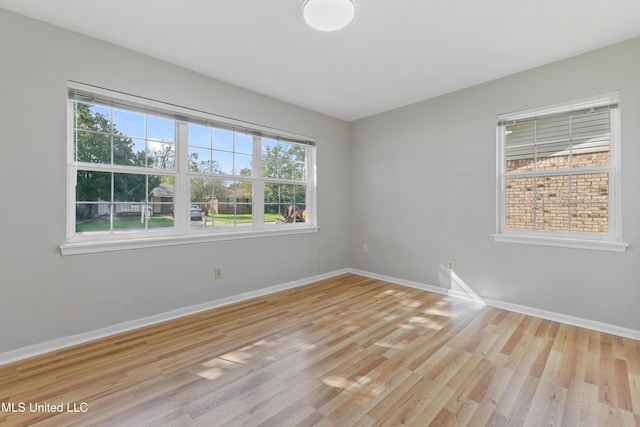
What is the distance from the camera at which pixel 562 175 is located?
9.51 ft

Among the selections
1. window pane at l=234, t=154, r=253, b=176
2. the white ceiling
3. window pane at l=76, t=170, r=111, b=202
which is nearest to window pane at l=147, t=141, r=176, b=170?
window pane at l=76, t=170, r=111, b=202

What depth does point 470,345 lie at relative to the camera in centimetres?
233

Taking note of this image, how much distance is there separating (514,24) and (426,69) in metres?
0.84

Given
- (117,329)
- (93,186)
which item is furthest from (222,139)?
(117,329)

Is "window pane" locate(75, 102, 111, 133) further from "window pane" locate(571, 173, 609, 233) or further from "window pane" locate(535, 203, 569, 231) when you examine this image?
"window pane" locate(571, 173, 609, 233)

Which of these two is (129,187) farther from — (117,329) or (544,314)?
(544,314)

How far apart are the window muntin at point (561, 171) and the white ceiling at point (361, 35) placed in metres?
0.61

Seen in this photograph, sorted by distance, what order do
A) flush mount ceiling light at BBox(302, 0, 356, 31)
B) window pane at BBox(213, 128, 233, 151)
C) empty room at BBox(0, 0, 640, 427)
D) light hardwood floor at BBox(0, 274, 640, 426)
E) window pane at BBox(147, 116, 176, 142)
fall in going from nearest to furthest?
light hardwood floor at BBox(0, 274, 640, 426) < empty room at BBox(0, 0, 640, 427) < flush mount ceiling light at BBox(302, 0, 356, 31) < window pane at BBox(147, 116, 176, 142) < window pane at BBox(213, 128, 233, 151)

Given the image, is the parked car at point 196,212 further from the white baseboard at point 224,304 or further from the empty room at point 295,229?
the white baseboard at point 224,304

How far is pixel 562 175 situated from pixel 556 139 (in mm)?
386

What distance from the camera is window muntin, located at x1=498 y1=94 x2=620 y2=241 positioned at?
2646mm

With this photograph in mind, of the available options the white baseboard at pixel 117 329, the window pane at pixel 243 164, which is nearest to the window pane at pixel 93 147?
the window pane at pixel 243 164

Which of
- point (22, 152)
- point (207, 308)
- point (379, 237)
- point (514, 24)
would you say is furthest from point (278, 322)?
point (514, 24)

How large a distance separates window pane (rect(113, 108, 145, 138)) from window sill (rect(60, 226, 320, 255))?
1035 millimetres
